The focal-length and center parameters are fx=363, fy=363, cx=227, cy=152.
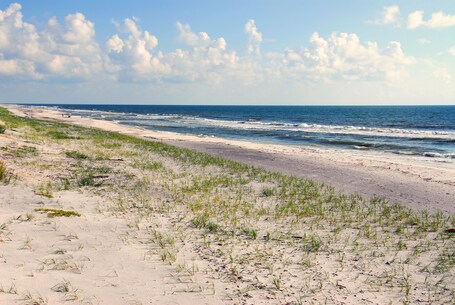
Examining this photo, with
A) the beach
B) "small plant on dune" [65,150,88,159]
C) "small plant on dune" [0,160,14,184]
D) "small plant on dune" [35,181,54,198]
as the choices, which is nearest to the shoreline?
the beach

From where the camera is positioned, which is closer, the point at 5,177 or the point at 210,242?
the point at 210,242

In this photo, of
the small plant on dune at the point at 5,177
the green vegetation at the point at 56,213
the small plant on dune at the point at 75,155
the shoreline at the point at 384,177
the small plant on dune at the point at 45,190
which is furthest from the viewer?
the small plant on dune at the point at 75,155

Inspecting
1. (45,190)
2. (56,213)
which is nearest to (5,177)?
(45,190)

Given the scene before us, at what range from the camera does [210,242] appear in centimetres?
828

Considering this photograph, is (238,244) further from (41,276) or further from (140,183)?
(140,183)

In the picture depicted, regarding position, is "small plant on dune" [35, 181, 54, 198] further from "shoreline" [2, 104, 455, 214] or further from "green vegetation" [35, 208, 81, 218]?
"shoreline" [2, 104, 455, 214]

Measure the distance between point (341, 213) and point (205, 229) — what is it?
179 inches

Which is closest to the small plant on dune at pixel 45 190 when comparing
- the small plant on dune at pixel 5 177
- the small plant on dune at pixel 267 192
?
the small plant on dune at pixel 5 177

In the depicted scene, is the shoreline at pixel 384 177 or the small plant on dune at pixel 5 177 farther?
the shoreline at pixel 384 177

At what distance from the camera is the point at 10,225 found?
8273 millimetres

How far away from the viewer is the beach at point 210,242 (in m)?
6.06

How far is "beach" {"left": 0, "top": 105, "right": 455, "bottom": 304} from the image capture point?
606cm

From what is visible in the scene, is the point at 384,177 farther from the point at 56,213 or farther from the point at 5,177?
the point at 5,177

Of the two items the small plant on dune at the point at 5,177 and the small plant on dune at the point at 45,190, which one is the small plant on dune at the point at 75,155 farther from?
the small plant on dune at the point at 45,190
